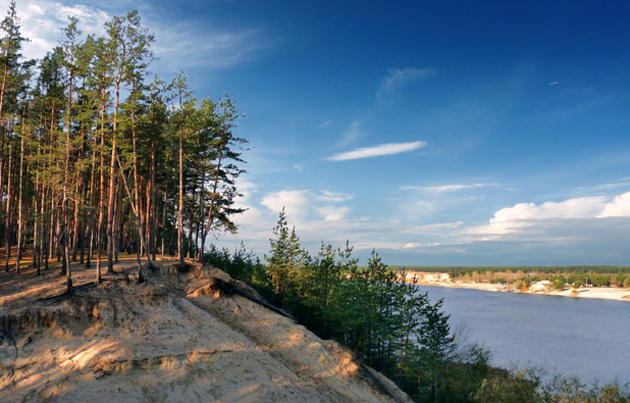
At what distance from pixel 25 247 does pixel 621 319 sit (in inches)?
3815

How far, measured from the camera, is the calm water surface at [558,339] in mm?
39562

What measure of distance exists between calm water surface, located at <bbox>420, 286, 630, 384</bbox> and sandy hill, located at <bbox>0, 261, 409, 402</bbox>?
2637cm

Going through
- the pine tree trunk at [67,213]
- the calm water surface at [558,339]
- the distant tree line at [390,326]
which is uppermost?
the pine tree trunk at [67,213]

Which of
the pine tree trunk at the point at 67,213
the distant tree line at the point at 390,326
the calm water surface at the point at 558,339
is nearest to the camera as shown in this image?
the pine tree trunk at the point at 67,213

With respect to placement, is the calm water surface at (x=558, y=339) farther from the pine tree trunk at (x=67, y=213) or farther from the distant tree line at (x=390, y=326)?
the pine tree trunk at (x=67, y=213)

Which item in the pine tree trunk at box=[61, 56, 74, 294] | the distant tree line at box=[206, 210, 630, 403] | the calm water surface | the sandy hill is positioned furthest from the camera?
the calm water surface

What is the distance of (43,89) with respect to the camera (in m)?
33.6

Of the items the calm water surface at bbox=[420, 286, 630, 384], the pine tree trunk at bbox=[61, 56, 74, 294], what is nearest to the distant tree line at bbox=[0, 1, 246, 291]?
the pine tree trunk at bbox=[61, 56, 74, 294]

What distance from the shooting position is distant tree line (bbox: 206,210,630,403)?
25.1 metres

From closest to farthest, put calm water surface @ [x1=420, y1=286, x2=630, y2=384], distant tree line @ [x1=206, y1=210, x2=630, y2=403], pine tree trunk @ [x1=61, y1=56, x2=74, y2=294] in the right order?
pine tree trunk @ [x1=61, y1=56, x2=74, y2=294] → distant tree line @ [x1=206, y1=210, x2=630, y2=403] → calm water surface @ [x1=420, y1=286, x2=630, y2=384]

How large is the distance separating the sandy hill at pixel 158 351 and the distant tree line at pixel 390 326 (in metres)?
5.19

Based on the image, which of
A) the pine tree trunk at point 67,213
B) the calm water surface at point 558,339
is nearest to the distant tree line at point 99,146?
the pine tree trunk at point 67,213

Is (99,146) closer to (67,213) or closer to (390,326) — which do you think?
(67,213)

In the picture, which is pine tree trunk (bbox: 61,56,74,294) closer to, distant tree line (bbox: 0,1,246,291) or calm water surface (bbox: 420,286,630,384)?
distant tree line (bbox: 0,1,246,291)
